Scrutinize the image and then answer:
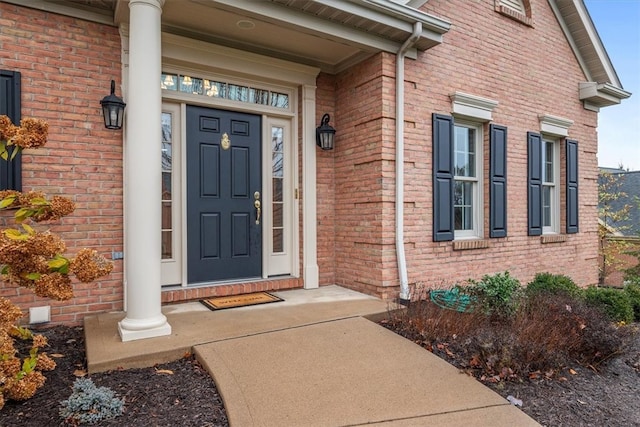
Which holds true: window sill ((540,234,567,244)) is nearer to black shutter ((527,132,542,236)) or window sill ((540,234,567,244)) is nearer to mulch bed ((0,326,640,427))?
black shutter ((527,132,542,236))

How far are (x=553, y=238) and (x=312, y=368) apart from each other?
5.34 m

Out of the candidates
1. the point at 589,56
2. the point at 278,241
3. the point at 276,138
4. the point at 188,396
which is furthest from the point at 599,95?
the point at 188,396

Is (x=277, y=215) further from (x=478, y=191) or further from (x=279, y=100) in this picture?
(x=478, y=191)

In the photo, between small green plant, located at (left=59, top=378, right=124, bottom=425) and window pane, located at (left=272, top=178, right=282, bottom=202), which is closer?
small green plant, located at (left=59, top=378, right=124, bottom=425)

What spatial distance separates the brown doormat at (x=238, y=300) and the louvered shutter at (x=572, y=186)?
5271 millimetres

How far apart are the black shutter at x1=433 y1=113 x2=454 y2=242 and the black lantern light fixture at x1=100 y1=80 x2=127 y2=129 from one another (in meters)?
3.50

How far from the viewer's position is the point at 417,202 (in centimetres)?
488

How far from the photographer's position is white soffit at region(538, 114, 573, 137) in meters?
6.34

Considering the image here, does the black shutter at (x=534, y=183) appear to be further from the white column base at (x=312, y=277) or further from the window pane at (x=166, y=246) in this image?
the window pane at (x=166, y=246)

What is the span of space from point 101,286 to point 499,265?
16.5 feet

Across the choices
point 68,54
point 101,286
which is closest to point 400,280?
point 101,286

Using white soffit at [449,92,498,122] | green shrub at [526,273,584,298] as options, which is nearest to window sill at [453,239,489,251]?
green shrub at [526,273,584,298]

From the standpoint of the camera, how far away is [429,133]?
500 centimetres

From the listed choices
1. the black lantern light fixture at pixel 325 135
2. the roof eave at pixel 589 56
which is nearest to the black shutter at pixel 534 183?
the roof eave at pixel 589 56
